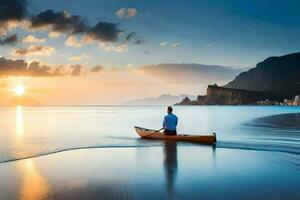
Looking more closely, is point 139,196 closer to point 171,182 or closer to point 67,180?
point 171,182

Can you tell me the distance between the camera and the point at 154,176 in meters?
15.4

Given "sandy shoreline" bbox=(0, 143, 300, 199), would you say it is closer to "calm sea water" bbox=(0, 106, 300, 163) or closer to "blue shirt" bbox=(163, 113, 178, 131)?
"calm sea water" bbox=(0, 106, 300, 163)

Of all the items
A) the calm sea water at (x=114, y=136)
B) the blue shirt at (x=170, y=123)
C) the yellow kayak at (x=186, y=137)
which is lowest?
the calm sea water at (x=114, y=136)

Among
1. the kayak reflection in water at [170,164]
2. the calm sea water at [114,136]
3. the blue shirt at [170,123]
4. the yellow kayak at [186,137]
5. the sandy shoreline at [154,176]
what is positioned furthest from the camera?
the blue shirt at [170,123]

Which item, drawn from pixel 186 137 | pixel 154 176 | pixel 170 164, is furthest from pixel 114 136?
pixel 154 176

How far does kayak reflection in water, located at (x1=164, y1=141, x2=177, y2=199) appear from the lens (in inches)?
518

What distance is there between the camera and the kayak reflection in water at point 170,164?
13.2 metres

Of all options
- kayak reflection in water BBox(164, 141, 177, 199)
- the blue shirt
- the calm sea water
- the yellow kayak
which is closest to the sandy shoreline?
kayak reflection in water BBox(164, 141, 177, 199)

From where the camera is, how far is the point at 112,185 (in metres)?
13.6

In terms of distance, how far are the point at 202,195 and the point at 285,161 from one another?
31.6 feet

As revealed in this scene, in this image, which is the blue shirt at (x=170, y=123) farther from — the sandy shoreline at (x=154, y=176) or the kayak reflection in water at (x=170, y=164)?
A: the sandy shoreline at (x=154, y=176)

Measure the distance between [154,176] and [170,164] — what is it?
3633mm

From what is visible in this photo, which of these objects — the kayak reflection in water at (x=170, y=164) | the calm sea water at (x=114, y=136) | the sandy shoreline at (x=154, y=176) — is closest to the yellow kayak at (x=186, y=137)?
the kayak reflection in water at (x=170, y=164)

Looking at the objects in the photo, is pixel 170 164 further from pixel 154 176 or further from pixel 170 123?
pixel 170 123
